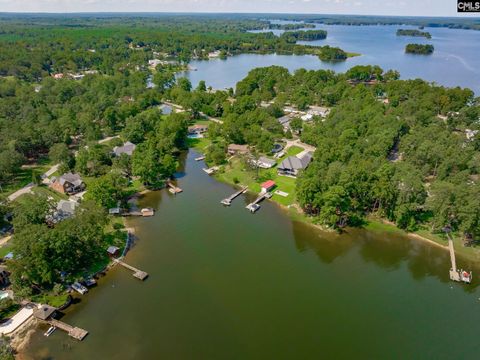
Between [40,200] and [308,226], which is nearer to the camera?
[40,200]

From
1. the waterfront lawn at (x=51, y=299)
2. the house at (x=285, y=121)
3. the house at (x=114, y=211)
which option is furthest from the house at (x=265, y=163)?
the waterfront lawn at (x=51, y=299)

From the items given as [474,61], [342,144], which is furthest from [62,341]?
[474,61]

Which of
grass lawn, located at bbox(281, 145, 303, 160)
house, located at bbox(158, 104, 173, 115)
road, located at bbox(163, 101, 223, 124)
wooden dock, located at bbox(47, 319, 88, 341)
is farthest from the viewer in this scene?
house, located at bbox(158, 104, 173, 115)

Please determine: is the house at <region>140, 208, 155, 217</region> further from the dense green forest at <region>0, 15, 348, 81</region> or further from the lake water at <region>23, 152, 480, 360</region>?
the dense green forest at <region>0, 15, 348, 81</region>

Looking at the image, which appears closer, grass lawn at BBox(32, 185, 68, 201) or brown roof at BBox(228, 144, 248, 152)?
grass lawn at BBox(32, 185, 68, 201)

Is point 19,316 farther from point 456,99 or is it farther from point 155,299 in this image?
point 456,99

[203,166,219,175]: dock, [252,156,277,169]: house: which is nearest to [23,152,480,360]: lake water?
[203,166,219,175]: dock
